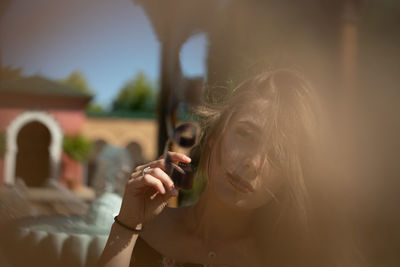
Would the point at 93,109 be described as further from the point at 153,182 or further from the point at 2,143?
the point at 153,182

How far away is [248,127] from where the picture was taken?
0.61 meters

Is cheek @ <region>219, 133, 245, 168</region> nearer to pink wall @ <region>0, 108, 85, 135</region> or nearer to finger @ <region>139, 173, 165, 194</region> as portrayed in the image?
finger @ <region>139, 173, 165, 194</region>

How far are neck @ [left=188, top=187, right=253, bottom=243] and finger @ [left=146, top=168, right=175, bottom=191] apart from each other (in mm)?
113

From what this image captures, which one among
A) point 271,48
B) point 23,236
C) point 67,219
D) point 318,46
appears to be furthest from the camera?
point 318,46

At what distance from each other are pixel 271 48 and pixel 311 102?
0.43 m

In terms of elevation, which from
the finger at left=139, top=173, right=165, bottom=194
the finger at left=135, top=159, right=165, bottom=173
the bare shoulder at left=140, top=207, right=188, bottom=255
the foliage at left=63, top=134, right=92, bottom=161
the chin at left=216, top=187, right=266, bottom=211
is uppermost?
the finger at left=135, top=159, right=165, bottom=173

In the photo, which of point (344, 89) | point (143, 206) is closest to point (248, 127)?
point (143, 206)

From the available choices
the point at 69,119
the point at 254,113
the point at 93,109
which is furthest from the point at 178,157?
the point at 93,109

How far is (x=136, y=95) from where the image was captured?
2070 centimetres

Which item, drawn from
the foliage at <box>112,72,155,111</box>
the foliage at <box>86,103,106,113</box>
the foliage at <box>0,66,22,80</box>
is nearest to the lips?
the foliage at <box>0,66,22,80</box>

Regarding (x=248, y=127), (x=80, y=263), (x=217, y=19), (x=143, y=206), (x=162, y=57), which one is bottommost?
(x=80, y=263)

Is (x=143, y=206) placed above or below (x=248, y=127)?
below

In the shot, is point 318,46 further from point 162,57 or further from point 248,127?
point 248,127

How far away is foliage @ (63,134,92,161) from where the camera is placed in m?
7.50
